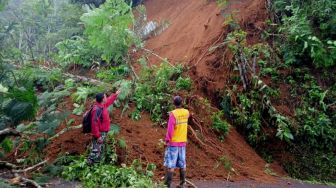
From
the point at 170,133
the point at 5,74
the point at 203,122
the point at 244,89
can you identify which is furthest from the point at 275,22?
the point at 5,74

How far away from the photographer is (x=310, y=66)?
1335 centimetres

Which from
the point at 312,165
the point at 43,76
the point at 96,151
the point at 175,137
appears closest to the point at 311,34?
the point at 312,165

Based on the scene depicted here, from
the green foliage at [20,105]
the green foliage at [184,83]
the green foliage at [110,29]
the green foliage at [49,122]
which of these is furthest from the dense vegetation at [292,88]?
the green foliage at [20,105]

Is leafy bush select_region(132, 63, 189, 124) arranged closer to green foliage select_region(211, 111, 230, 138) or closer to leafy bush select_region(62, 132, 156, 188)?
green foliage select_region(211, 111, 230, 138)

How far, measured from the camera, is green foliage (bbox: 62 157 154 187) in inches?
324

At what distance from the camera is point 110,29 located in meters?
11.4

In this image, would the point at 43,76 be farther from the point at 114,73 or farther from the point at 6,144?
the point at 6,144

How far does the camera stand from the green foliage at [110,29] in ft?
37.9

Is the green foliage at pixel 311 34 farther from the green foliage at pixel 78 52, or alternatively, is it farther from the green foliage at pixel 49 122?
the green foliage at pixel 49 122

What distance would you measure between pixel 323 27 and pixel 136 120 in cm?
682

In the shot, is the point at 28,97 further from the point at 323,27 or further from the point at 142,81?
the point at 323,27

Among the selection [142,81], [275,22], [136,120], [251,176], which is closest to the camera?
[251,176]

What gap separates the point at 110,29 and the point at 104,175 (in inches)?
179

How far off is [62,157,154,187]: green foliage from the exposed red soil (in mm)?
819
